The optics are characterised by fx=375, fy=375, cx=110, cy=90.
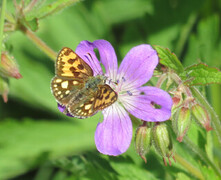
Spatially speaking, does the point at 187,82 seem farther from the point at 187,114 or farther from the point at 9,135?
the point at 9,135

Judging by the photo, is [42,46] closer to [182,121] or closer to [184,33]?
[182,121]

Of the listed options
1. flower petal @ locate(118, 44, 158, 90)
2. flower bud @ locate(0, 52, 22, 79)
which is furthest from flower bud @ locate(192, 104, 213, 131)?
flower bud @ locate(0, 52, 22, 79)

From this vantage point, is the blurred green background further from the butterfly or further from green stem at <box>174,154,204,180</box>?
the butterfly

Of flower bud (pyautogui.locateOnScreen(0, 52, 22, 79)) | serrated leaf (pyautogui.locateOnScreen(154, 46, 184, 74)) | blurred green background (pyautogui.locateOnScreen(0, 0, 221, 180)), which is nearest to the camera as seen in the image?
serrated leaf (pyautogui.locateOnScreen(154, 46, 184, 74))

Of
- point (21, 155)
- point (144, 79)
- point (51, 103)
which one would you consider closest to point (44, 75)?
point (51, 103)

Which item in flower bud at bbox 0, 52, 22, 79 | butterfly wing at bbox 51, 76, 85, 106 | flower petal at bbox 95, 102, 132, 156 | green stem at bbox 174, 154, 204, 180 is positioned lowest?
green stem at bbox 174, 154, 204, 180
